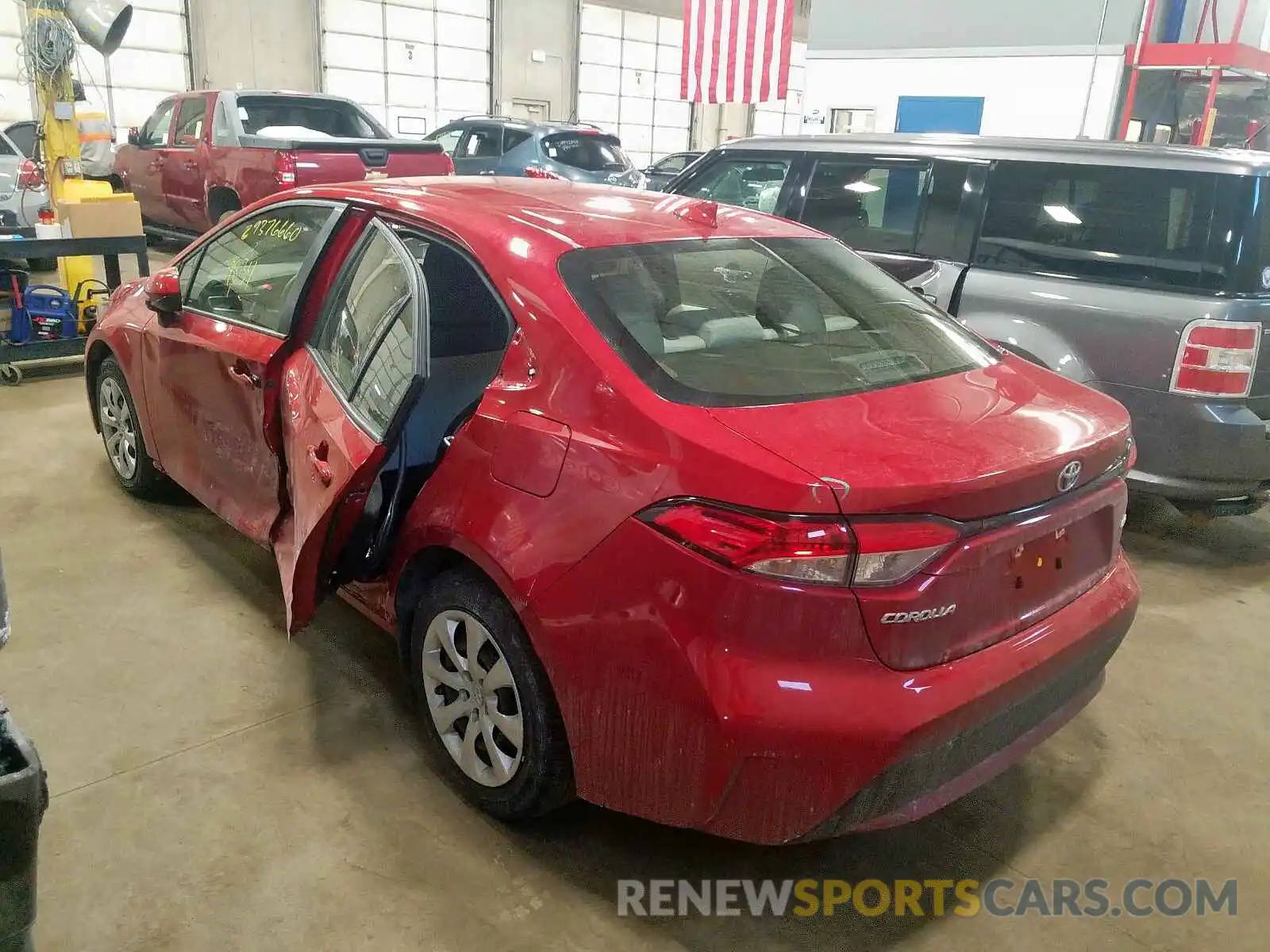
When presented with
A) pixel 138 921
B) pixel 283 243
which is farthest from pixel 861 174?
pixel 138 921

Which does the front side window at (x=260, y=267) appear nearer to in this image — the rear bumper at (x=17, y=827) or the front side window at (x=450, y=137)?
the rear bumper at (x=17, y=827)

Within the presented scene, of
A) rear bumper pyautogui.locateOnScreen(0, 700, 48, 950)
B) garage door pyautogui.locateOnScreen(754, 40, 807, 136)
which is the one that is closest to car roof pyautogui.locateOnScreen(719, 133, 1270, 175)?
rear bumper pyautogui.locateOnScreen(0, 700, 48, 950)

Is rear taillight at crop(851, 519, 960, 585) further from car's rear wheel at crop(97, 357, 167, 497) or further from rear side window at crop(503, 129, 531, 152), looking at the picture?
rear side window at crop(503, 129, 531, 152)

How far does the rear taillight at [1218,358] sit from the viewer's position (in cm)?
381

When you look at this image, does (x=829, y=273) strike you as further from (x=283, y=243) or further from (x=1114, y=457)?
(x=283, y=243)

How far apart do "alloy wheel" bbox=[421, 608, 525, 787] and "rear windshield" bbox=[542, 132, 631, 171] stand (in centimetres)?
1084

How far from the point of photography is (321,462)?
2.58 m

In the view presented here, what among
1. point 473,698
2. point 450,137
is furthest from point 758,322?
point 450,137

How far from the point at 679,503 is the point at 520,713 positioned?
2.37ft

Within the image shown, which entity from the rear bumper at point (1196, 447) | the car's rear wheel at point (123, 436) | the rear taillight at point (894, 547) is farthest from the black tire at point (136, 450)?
the rear bumper at point (1196, 447)

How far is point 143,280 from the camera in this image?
4246mm

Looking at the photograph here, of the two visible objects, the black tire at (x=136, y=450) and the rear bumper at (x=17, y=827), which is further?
the black tire at (x=136, y=450)

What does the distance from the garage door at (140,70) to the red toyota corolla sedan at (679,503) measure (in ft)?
49.6

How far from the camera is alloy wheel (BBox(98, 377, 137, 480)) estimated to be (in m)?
4.22
